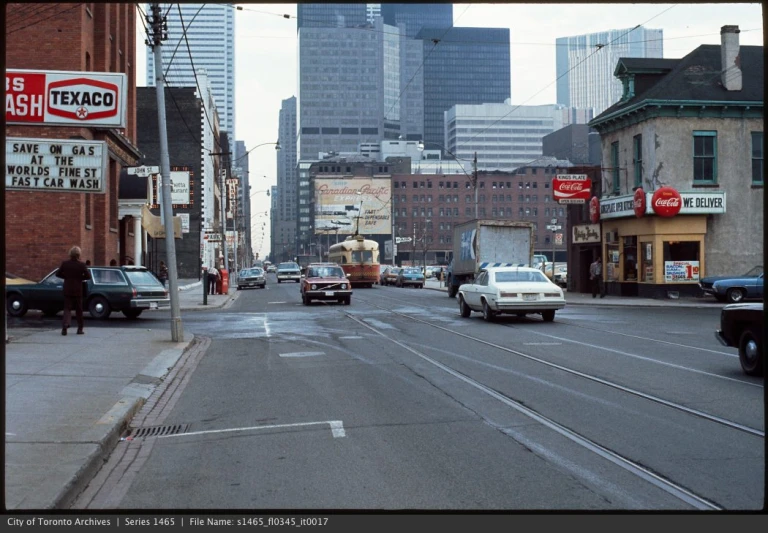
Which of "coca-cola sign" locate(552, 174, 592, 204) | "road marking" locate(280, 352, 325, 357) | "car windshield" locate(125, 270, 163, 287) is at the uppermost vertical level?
"coca-cola sign" locate(552, 174, 592, 204)

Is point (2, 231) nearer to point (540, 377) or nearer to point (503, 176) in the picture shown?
point (540, 377)

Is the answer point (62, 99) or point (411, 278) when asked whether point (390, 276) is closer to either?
point (411, 278)

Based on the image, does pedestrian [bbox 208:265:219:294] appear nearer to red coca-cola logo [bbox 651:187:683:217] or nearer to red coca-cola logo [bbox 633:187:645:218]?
red coca-cola logo [bbox 633:187:645:218]

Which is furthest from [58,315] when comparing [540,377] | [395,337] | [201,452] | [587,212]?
[587,212]

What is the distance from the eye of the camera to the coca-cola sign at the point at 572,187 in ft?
138

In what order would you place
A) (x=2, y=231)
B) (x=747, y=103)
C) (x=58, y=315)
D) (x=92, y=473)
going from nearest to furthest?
(x=2, y=231), (x=92, y=473), (x=58, y=315), (x=747, y=103)

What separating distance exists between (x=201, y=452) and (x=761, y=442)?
5210mm

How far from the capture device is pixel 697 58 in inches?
1582

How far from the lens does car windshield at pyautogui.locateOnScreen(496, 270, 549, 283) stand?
23.9 metres

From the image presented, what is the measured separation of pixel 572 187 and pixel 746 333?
2998 cm

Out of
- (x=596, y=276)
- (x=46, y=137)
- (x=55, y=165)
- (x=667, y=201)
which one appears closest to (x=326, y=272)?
(x=46, y=137)

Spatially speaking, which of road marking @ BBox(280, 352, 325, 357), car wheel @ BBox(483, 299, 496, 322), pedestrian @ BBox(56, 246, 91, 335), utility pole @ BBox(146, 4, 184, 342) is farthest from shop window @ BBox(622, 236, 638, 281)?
pedestrian @ BBox(56, 246, 91, 335)

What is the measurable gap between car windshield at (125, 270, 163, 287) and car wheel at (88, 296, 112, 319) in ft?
3.43

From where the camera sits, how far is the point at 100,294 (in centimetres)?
2527
